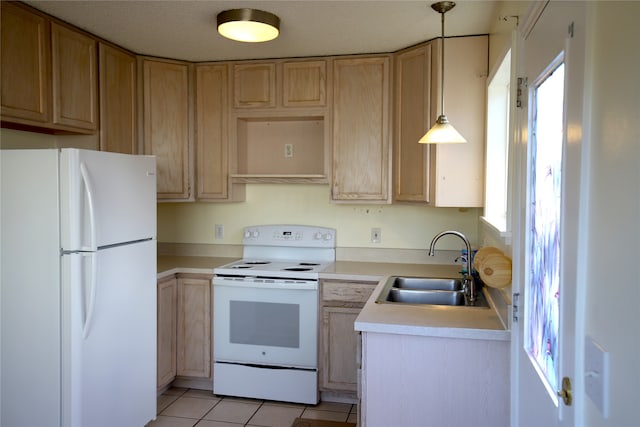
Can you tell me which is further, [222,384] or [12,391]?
[222,384]

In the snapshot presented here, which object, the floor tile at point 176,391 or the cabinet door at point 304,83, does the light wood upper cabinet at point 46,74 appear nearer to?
the cabinet door at point 304,83

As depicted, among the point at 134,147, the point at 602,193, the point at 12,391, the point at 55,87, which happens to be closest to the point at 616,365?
the point at 602,193

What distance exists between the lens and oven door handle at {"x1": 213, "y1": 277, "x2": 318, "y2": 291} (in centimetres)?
324

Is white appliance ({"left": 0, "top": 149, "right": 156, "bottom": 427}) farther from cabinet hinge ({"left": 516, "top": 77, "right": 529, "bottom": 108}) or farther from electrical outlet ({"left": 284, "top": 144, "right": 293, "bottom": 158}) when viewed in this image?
cabinet hinge ({"left": 516, "top": 77, "right": 529, "bottom": 108})

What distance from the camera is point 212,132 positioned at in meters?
3.62

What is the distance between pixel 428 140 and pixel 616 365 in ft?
5.11

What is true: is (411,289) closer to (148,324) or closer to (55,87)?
(148,324)

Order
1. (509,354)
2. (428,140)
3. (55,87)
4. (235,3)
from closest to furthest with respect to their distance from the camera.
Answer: (509,354)
(428,140)
(235,3)
(55,87)

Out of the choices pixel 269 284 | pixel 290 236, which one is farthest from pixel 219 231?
pixel 269 284

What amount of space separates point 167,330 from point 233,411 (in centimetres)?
67

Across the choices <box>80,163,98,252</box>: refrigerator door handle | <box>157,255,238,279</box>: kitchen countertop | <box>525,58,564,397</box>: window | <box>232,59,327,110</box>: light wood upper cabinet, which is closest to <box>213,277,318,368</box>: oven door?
<box>157,255,238,279</box>: kitchen countertop

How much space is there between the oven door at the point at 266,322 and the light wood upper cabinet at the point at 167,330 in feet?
0.94

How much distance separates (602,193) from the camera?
0.94 meters

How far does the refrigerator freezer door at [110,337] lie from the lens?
2.35 m
